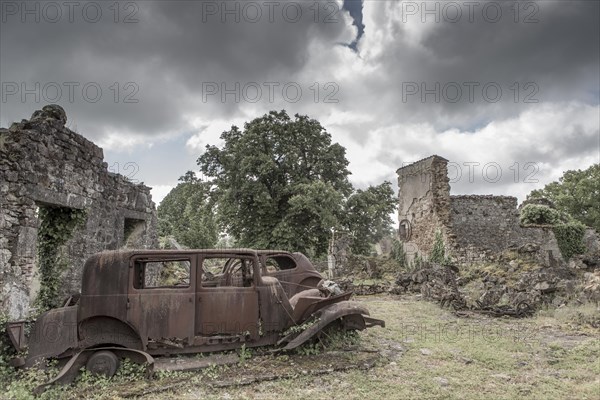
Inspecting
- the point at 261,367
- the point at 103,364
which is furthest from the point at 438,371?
the point at 103,364

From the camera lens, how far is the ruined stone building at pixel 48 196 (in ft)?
21.4

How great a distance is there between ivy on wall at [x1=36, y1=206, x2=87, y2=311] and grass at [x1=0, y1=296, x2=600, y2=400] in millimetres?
3681

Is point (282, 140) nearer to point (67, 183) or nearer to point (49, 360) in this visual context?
point (67, 183)

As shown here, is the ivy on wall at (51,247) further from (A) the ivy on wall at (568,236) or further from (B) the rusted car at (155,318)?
(A) the ivy on wall at (568,236)

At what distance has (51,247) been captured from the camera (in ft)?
26.0

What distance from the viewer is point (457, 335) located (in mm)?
7484

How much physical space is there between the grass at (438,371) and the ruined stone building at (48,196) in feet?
9.21

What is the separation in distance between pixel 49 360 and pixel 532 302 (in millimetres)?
10220

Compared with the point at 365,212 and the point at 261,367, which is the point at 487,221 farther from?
the point at 261,367

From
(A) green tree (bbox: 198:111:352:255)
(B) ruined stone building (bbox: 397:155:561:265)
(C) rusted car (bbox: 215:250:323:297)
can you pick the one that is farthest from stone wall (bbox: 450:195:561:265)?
(C) rusted car (bbox: 215:250:323:297)

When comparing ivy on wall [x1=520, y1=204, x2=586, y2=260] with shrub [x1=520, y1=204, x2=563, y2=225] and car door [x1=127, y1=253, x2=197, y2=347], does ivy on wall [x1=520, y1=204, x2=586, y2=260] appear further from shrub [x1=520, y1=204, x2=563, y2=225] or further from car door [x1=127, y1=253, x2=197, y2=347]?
car door [x1=127, y1=253, x2=197, y2=347]

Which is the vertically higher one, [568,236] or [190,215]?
[190,215]

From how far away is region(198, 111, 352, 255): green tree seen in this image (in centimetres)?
2012

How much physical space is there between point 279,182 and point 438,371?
57.0 feet
